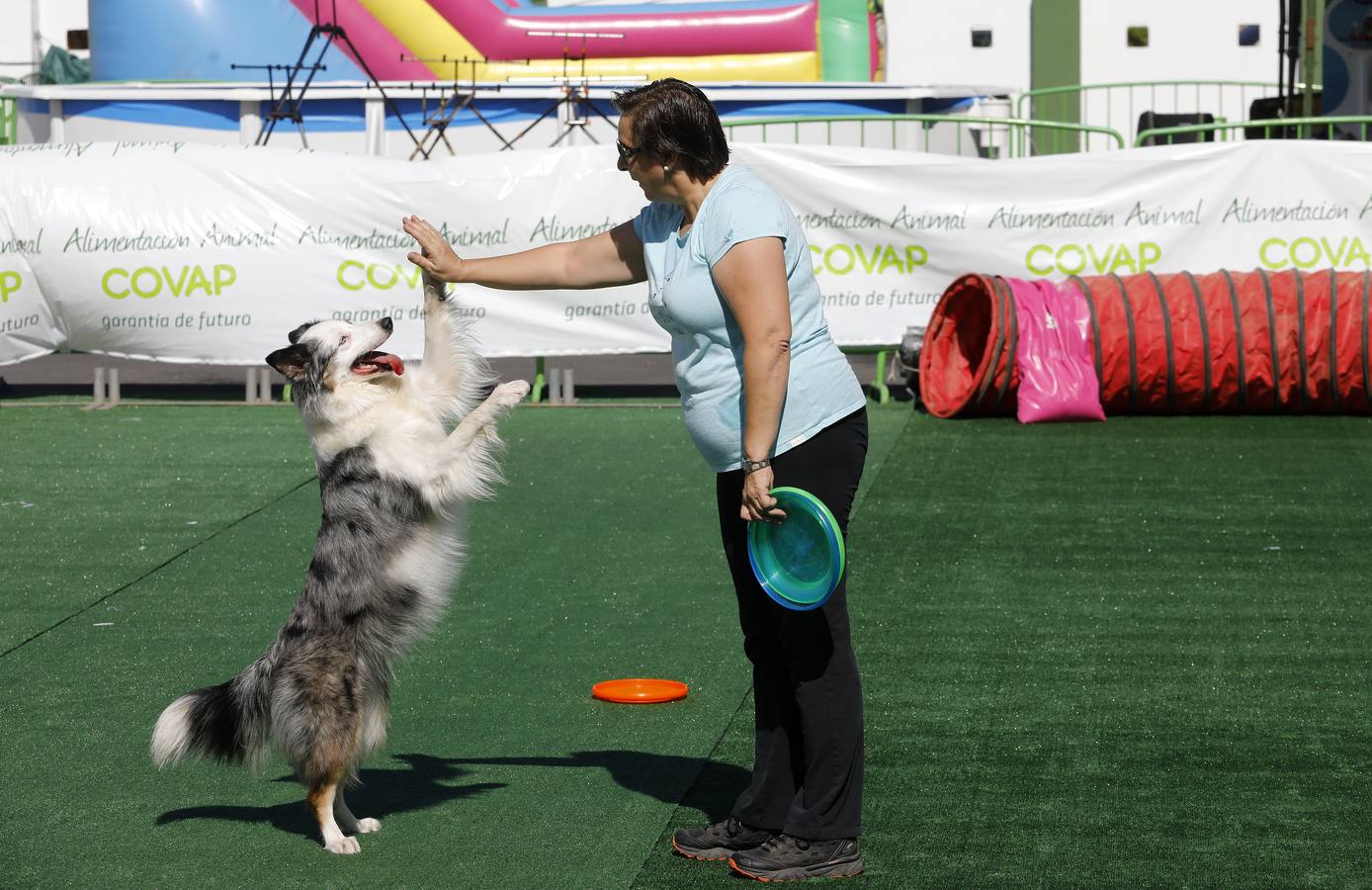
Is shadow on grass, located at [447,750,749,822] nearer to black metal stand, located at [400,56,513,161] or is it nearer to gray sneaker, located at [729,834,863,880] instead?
gray sneaker, located at [729,834,863,880]

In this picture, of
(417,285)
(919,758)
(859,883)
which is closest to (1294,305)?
(417,285)

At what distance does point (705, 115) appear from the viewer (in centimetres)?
397

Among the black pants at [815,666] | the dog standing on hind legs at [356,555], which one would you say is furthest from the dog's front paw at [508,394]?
the black pants at [815,666]

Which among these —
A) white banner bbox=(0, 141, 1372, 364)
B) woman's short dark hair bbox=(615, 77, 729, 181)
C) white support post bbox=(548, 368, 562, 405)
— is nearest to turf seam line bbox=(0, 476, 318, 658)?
white banner bbox=(0, 141, 1372, 364)

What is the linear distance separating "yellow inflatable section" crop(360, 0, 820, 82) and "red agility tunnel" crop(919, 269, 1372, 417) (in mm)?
9510

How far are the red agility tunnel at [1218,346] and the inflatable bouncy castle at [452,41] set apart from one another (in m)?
9.51

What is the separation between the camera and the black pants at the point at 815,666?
159 inches

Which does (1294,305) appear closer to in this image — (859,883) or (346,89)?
(859,883)

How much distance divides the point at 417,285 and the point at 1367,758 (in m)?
7.97

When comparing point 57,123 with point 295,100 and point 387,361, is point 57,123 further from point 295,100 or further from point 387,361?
point 387,361

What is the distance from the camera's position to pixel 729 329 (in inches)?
156

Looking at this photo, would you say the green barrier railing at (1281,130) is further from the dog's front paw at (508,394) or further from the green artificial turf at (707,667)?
the dog's front paw at (508,394)

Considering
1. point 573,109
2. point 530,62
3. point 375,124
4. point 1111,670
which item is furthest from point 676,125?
point 530,62

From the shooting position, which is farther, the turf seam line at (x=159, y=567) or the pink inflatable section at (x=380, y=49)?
the pink inflatable section at (x=380, y=49)
